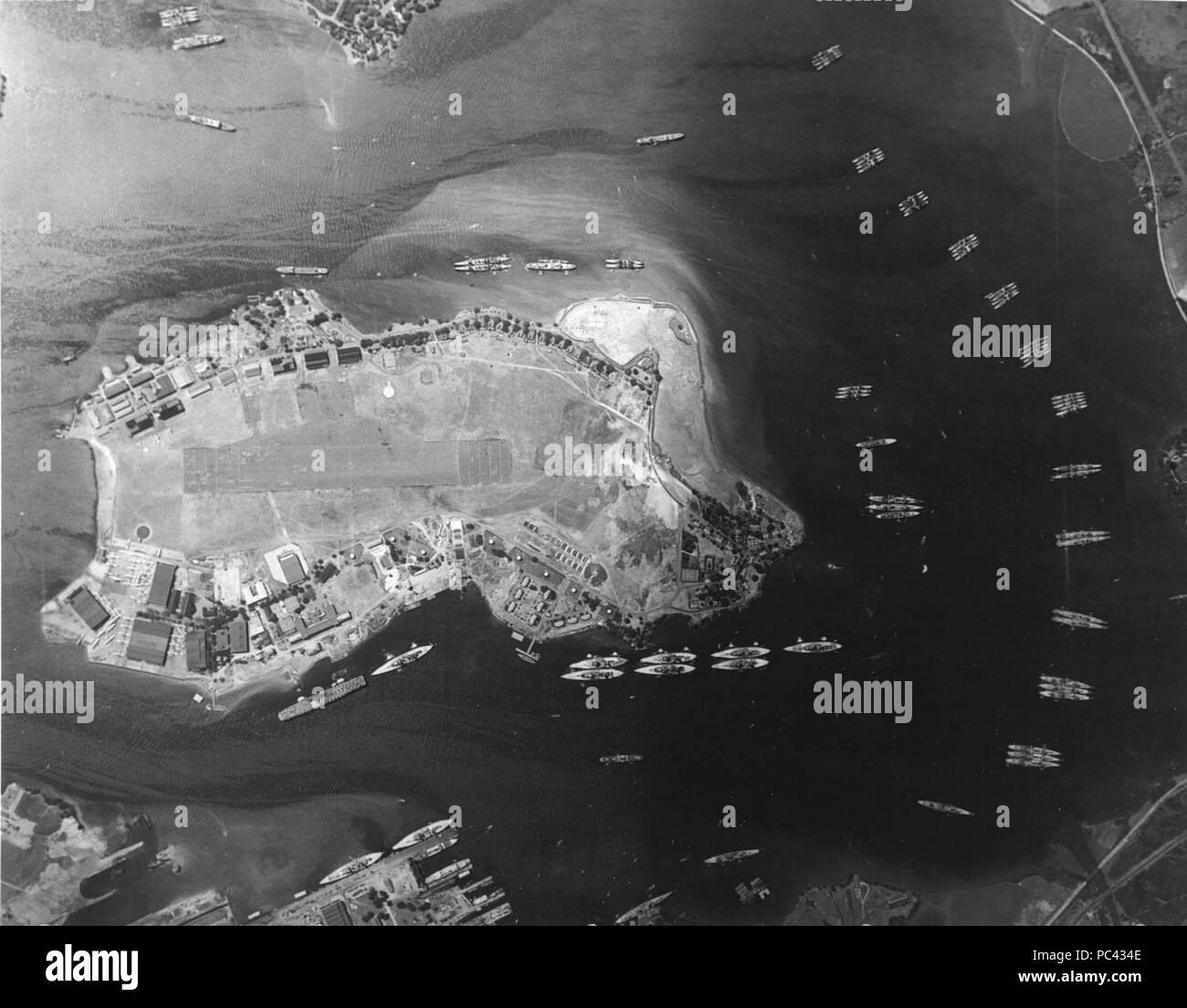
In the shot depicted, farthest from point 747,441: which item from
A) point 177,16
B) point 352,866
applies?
point 177,16

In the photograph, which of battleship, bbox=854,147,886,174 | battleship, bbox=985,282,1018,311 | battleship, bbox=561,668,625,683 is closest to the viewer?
battleship, bbox=561,668,625,683

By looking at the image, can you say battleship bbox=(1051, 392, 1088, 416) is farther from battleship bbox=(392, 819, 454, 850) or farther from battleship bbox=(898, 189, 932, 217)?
battleship bbox=(392, 819, 454, 850)

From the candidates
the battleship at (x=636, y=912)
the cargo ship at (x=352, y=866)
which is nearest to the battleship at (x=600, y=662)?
the battleship at (x=636, y=912)

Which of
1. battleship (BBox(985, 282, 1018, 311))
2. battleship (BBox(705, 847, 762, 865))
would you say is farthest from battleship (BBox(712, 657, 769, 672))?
battleship (BBox(985, 282, 1018, 311))

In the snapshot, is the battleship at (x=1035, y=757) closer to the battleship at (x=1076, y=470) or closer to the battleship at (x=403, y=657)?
the battleship at (x=1076, y=470)
